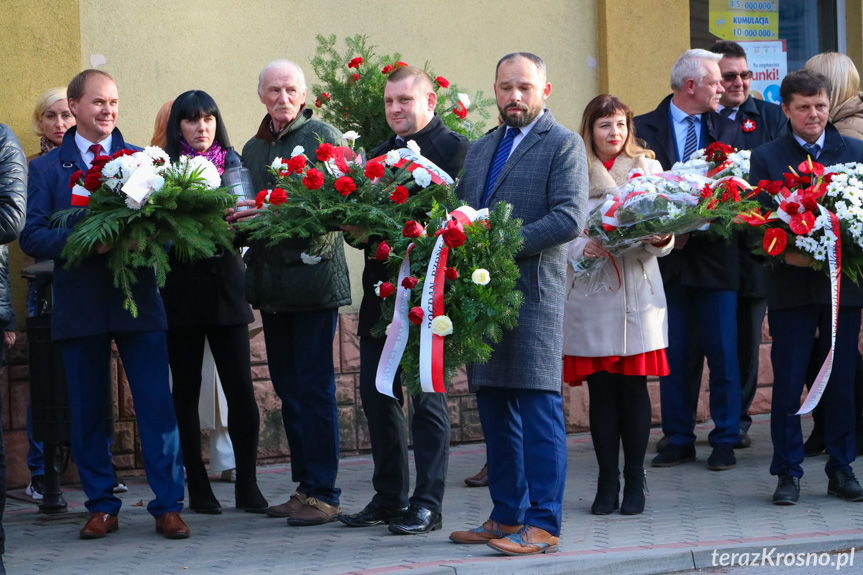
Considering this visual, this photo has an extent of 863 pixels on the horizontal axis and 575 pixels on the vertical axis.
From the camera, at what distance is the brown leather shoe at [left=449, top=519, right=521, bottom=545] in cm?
529

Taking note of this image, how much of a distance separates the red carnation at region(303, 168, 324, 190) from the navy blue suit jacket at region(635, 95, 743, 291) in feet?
8.97

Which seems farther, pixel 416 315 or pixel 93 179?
pixel 93 179

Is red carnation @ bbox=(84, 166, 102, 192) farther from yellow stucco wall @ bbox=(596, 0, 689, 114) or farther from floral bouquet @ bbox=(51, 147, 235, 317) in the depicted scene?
yellow stucco wall @ bbox=(596, 0, 689, 114)

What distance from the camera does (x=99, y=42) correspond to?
756 centimetres

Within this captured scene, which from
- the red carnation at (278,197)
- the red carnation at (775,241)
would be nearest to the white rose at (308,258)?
the red carnation at (278,197)

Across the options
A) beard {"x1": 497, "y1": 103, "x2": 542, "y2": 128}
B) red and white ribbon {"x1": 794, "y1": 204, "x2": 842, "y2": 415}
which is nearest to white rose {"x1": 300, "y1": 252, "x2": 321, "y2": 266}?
beard {"x1": 497, "y1": 103, "x2": 542, "y2": 128}

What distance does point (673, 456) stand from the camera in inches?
284

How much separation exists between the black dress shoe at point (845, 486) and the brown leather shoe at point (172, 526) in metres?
3.21

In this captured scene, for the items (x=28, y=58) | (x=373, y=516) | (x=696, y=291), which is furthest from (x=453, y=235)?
(x=28, y=58)

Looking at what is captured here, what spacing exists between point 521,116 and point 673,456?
2.86 metres

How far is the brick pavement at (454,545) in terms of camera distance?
5.00m

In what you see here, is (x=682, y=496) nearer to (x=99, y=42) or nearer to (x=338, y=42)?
(x=338, y=42)

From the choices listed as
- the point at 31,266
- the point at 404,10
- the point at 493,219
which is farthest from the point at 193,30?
the point at 493,219

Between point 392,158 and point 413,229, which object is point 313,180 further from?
point 413,229
